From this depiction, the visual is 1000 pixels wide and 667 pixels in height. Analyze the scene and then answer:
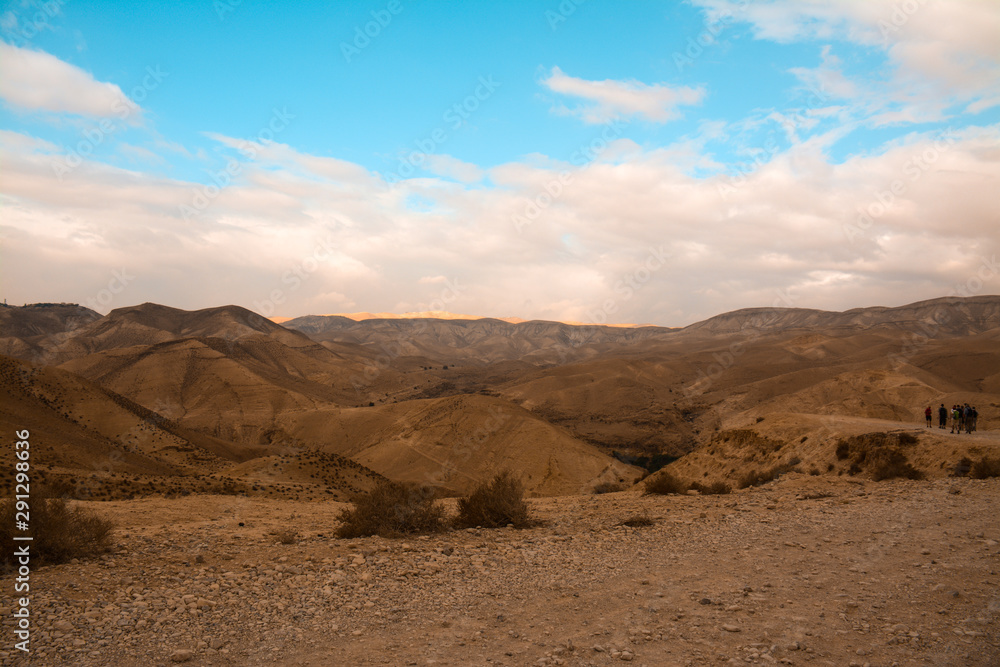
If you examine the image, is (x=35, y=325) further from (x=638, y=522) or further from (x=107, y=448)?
(x=638, y=522)

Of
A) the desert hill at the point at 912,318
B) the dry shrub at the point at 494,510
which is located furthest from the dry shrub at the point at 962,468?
the desert hill at the point at 912,318

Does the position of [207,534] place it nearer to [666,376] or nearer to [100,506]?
[100,506]

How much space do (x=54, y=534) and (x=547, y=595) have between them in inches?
260

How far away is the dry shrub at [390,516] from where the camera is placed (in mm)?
9555

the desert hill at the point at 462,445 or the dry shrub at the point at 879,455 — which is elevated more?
the dry shrub at the point at 879,455

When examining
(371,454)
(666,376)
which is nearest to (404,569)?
(371,454)

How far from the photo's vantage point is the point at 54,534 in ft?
24.1

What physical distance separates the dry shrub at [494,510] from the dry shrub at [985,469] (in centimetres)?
1211

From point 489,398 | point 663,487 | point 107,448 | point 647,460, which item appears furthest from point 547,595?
point 489,398

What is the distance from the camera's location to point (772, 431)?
23312mm

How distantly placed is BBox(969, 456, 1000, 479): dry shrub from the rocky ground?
→ 487 centimetres

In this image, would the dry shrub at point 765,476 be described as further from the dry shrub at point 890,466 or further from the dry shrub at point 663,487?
the dry shrub at point 663,487

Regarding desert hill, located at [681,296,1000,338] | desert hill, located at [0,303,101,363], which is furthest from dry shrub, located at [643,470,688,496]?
desert hill, located at [681,296,1000,338]

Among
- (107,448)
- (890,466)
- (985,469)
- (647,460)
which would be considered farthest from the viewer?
(647,460)
